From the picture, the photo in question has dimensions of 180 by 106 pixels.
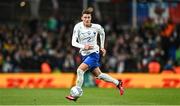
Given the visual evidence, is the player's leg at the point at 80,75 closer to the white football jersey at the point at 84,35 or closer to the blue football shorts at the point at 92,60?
the blue football shorts at the point at 92,60

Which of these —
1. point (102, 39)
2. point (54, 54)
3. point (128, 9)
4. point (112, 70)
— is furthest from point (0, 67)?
point (102, 39)

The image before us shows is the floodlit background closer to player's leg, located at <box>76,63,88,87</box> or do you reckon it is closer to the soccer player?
the soccer player

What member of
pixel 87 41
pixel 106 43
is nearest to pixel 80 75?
pixel 87 41

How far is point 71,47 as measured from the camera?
3316 centimetres

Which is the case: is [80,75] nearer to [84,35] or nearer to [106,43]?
[84,35]

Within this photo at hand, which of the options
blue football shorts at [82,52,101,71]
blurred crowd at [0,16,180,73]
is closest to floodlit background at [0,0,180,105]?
blurred crowd at [0,16,180,73]

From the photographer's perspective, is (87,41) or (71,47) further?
(71,47)

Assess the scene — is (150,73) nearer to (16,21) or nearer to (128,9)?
(128,9)

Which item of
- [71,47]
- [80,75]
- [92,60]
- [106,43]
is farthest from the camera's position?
[106,43]

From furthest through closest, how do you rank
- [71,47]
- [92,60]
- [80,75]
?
[71,47], [92,60], [80,75]

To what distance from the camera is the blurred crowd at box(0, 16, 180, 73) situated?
31.8m

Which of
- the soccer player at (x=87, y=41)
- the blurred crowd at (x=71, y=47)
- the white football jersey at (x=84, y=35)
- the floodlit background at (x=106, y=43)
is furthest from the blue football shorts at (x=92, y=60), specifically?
the blurred crowd at (x=71, y=47)

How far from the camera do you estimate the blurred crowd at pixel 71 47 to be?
31844 mm

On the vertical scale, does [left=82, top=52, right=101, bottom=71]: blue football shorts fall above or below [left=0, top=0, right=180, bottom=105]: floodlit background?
above
